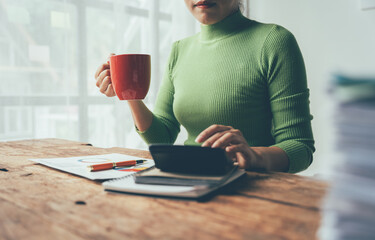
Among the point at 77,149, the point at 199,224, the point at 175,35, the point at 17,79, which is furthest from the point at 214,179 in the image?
the point at 175,35

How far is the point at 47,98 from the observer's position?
198 centimetres

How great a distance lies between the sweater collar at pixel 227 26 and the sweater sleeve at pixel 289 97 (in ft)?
0.62

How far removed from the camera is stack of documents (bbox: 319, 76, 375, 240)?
0.25 metres

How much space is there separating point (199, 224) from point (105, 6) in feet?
6.92

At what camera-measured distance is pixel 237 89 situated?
1.14m

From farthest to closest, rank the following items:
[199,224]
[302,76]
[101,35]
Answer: [101,35] < [302,76] < [199,224]

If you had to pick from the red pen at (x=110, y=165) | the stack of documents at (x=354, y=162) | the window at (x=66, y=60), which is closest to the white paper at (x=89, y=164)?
the red pen at (x=110, y=165)

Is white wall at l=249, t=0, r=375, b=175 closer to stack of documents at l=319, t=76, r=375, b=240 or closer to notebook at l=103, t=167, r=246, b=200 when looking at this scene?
notebook at l=103, t=167, r=246, b=200

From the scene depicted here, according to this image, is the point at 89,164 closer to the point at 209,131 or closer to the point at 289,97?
the point at 209,131

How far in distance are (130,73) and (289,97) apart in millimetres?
499

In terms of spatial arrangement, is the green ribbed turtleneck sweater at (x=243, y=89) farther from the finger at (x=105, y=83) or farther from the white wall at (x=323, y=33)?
the white wall at (x=323, y=33)

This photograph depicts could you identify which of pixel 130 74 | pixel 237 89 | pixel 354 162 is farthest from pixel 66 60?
pixel 354 162

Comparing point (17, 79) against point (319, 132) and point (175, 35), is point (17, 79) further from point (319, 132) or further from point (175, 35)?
point (319, 132)

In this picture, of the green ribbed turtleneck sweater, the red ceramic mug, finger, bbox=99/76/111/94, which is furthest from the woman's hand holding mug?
the green ribbed turtleneck sweater
